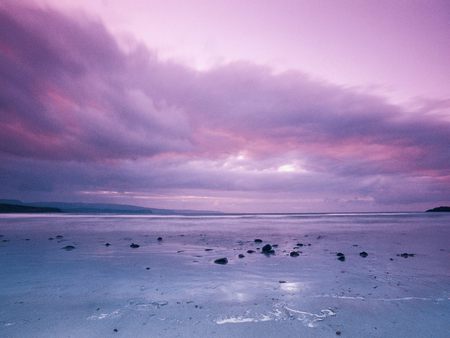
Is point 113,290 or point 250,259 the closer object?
point 113,290

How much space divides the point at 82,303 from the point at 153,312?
2.65 meters

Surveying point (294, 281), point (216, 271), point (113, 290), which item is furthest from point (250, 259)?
point (113, 290)

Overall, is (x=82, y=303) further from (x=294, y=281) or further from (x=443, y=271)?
(x=443, y=271)

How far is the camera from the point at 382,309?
8641 mm

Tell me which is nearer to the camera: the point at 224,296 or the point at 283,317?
the point at 283,317

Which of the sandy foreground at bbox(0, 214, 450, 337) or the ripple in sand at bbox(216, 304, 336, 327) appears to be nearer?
the sandy foreground at bbox(0, 214, 450, 337)

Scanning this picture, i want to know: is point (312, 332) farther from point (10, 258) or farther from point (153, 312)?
point (10, 258)

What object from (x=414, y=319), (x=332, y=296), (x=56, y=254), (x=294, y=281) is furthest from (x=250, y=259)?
(x=56, y=254)

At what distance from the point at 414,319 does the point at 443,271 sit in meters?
7.99

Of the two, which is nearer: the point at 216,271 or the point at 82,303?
the point at 82,303

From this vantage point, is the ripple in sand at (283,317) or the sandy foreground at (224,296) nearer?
the sandy foreground at (224,296)

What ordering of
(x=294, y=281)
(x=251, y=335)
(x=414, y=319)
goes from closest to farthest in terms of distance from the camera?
(x=251, y=335) → (x=414, y=319) → (x=294, y=281)

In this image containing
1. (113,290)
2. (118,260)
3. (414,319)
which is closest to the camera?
(414,319)

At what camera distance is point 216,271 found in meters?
13.9
